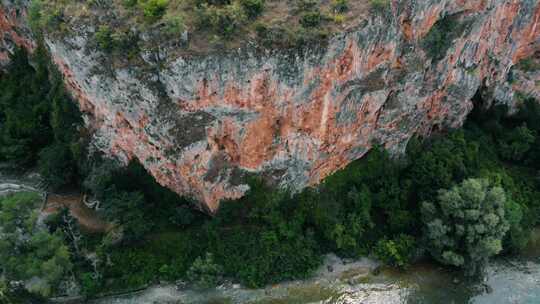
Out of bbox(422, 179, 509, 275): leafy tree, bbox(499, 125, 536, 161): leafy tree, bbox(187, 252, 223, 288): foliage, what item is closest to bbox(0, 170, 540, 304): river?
bbox(187, 252, 223, 288): foliage

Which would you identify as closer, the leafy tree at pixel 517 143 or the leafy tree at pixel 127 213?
the leafy tree at pixel 127 213

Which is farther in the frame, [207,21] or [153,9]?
[153,9]

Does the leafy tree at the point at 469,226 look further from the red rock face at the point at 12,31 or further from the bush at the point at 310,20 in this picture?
the red rock face at the point at 12,31

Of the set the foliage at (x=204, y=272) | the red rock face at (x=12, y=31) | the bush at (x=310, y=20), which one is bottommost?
the foliage at (x=204, y=272)

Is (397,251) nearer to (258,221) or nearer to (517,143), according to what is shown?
(258,221)

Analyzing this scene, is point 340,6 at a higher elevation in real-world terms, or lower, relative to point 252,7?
lower

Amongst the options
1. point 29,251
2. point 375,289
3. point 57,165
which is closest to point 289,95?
point 375,289

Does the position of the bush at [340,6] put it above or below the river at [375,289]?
above

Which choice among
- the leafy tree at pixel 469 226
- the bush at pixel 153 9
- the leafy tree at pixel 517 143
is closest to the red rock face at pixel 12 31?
the bush at pixel 153 9
